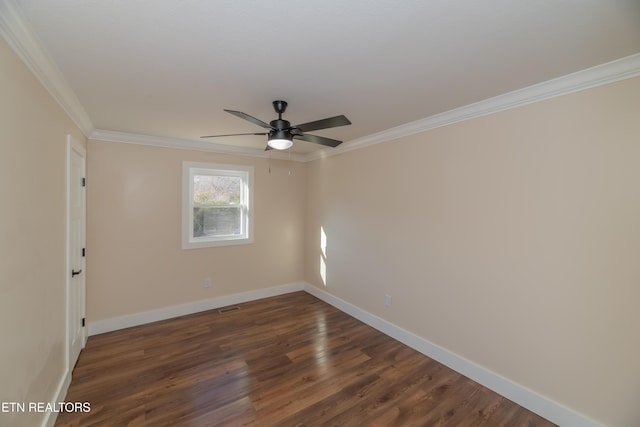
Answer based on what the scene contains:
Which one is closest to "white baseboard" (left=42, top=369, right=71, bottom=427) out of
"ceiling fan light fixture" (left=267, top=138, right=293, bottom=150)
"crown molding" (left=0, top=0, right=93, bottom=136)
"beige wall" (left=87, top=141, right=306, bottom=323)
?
"beige wall" (left=87, top=141, right=306, bottom=323)

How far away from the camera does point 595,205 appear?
6.00 feet

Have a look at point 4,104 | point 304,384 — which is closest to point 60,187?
point 4,104

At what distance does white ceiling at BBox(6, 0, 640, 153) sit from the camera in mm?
1259

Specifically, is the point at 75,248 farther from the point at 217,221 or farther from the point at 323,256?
the point at 323,256

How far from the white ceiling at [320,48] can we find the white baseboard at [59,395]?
2320 millimetres

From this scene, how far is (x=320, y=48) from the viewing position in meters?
1.56

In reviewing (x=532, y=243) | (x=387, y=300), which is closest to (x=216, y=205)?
(x=387, y=300)

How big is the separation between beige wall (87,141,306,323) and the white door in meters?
0.28

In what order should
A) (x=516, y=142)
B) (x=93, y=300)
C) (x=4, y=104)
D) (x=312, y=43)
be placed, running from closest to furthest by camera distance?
(x=4, y=104), (x=312, y=43), (x=516, y=142), (x=93, y=300)

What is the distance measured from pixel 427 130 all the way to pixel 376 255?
1.64m

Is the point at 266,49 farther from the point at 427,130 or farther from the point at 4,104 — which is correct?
the point at 427,130

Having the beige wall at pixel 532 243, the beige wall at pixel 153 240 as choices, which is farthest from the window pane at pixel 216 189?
the beige wall at pixel 532 243

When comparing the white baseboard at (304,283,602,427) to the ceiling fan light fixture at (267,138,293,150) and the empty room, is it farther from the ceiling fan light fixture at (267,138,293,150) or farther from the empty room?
the ceiling fan light fixture at (267,138,293,150)

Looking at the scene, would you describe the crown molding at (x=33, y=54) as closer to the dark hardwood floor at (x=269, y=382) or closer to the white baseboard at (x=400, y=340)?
the white baseboard at (x=400, y=340)
